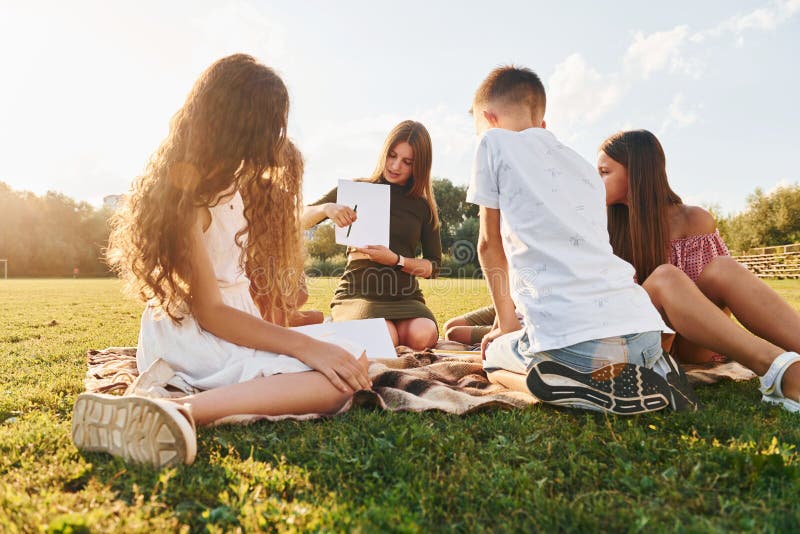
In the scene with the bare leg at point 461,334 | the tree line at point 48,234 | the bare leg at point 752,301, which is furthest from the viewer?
the tree line at point 48,234

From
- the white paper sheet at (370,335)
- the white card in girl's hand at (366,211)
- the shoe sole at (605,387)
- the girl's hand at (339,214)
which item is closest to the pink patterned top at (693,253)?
the shoe sole at (605,387)

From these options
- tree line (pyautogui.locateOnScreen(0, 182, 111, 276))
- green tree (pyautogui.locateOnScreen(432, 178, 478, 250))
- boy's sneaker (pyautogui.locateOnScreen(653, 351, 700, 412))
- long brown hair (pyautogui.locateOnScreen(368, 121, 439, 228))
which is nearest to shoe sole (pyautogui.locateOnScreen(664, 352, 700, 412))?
boy's sneaker (pyautogui.locateOnScreen(653, 351, 700, 412))

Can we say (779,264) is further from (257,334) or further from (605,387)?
(257,334)

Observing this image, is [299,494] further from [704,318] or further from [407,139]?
[407,139]

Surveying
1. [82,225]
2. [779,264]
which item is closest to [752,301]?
[779,264]

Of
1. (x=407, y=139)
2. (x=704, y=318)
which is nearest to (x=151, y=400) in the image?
(x=704, y=318)

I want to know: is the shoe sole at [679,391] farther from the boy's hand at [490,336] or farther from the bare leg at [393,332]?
the bare leg at [393,332]

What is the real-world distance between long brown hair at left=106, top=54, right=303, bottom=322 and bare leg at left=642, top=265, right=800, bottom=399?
1890 millimetres

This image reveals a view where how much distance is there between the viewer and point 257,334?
2217 millimetres

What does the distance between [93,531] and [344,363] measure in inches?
42.1

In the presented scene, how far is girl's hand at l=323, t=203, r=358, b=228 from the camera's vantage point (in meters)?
3.98

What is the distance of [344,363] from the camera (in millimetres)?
2217

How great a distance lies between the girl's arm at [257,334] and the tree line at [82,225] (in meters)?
27.9

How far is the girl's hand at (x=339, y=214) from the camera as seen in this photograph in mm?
3985
